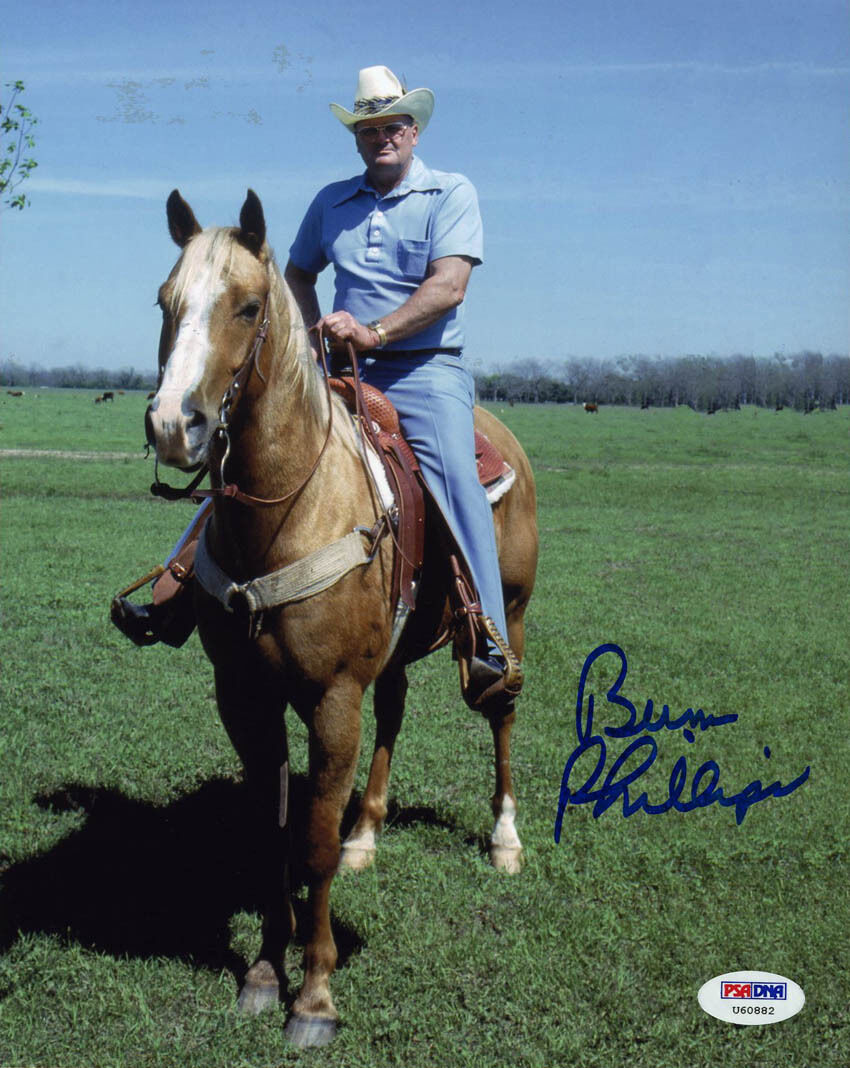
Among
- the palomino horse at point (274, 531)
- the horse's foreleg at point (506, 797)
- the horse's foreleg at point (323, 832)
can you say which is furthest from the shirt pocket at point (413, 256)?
the horse's foreleg at point (506, 797)

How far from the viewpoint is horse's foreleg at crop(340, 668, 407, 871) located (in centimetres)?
512

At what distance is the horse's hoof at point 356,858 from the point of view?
5039 millimetres

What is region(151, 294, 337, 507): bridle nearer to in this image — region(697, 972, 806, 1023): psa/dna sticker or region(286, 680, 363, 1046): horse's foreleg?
region(286, 680, 363, 1046): horse's foreleg

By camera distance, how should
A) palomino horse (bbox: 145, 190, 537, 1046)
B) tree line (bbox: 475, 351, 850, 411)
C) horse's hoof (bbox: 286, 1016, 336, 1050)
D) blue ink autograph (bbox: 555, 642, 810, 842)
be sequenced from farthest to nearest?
tree line (bbox: 475, 351, 850, 411) < blue ink autograph (bbox: 555, 642, 810, 842) < horse's hoof (bbox: 286, 1016, 336, 1050) < palomino horse (bbox: 145, 190, 537, 1046)

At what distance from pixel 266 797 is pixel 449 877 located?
135 centimetres

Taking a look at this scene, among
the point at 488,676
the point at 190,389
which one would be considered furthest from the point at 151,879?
the point at 190,389

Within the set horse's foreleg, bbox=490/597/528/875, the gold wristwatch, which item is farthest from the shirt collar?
horse's foreleg, bbox=490/597/528/875

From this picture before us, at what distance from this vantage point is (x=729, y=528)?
17953mm

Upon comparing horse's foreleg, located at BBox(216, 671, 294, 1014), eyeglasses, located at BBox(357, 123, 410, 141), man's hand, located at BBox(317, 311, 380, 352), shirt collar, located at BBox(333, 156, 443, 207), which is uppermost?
eyeglasses, located at BBox(357, 123, 410, 141)

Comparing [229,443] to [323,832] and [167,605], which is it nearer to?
[167,605]

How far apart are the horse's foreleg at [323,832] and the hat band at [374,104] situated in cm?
238

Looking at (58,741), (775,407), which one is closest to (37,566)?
(58,741)

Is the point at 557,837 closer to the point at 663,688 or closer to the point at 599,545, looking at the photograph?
the point at 663,688

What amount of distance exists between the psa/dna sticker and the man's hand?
2836 millimetres
